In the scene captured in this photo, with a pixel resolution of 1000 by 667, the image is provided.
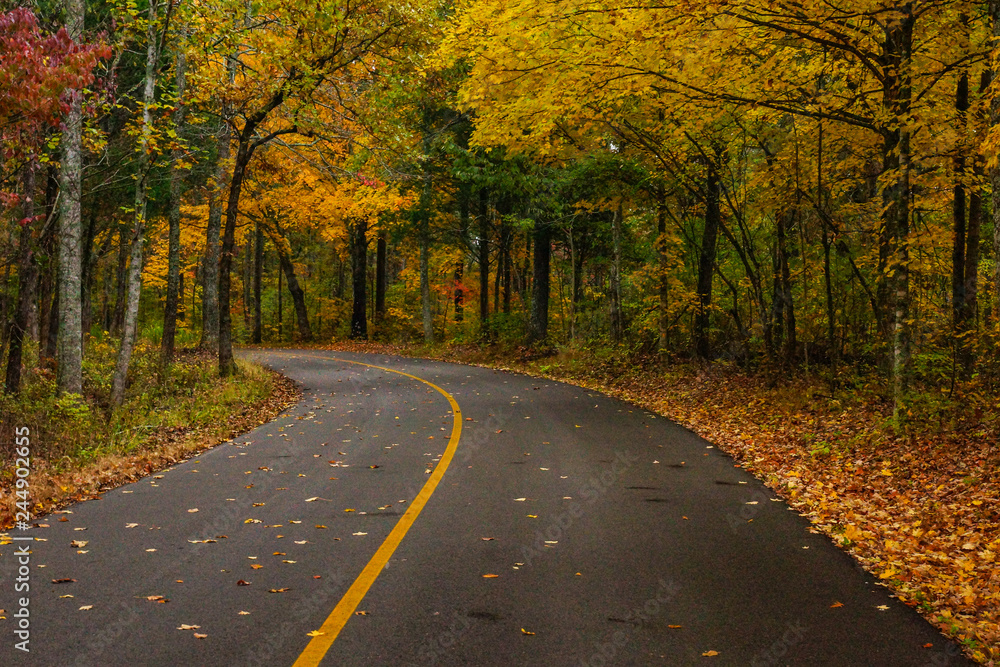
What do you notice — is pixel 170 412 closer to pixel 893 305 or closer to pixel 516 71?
pixel 516 71

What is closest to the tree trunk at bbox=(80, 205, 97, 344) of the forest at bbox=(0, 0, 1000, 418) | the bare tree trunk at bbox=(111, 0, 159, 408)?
the forest at bbox=(0, 0, 1000, 418)

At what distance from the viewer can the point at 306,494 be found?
25.3 ft

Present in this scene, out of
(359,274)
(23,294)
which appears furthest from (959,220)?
(359,274)

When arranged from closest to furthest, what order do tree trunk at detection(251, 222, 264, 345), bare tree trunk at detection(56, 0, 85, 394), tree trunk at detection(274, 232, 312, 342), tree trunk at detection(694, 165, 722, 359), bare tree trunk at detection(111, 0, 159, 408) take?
bare tree trunk at detection(56, 0, 85, 394) → bare tree trunk at detection(111, 0, 159, 408) → tree trunk at detection(694, 165, 722, 359) → tree trunk at detection(274, 232, 312, 342) → tree trunk at detection(251, 222, 264, 345)

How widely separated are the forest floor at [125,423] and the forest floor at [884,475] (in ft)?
24.1

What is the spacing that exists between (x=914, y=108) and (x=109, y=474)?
11755mm

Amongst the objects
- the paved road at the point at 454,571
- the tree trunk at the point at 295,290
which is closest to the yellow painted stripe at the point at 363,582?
the paved road at the point at 454,571

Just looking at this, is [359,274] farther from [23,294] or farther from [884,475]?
[884,475]

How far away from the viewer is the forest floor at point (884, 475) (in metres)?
5.02

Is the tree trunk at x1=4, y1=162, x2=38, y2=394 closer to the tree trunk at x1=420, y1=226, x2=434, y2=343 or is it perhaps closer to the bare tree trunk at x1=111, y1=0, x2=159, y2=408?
the bare tree trunk at x1=111, y1=0, x2=159, y2=408

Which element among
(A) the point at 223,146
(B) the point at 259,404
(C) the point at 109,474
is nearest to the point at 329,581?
(C) the point at 109,474

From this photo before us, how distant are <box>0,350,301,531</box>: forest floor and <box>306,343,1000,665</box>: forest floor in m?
7.34

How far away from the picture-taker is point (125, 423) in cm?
1248

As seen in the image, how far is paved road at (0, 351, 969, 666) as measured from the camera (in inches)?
159
